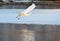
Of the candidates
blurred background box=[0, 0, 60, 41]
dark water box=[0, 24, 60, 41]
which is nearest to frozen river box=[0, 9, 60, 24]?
blurred background box=[0, 0, 60, 41]

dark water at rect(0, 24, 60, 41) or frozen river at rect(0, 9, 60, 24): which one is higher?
frozen river at rect(0, 9, 60, 24)

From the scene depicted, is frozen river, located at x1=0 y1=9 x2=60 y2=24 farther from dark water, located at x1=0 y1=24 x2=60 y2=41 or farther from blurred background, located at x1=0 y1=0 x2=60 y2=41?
dark water, located at x1=0 y1=24 x2=60 y2=41

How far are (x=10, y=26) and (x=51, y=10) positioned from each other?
0.77m

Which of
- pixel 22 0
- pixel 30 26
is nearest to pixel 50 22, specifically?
pixel 30 26

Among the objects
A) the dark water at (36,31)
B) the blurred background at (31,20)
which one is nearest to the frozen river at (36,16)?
the blurred background at (31,20)

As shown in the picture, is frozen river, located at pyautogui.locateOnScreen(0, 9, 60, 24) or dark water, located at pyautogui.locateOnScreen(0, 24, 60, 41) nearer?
dark water, located at pyautogui.locateOnScreen(0, 24, 60, 41)

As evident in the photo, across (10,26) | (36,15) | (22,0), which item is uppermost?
(22,0)

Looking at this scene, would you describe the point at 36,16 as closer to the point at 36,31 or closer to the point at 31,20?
the point at 31,20

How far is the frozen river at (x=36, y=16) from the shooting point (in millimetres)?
3156

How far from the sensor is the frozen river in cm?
316

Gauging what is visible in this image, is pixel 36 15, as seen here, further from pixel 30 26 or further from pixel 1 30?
pixel 1 30

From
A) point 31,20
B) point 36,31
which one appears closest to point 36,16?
point 31,20

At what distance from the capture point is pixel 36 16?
3250 mm

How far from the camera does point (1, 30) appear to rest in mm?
3186
